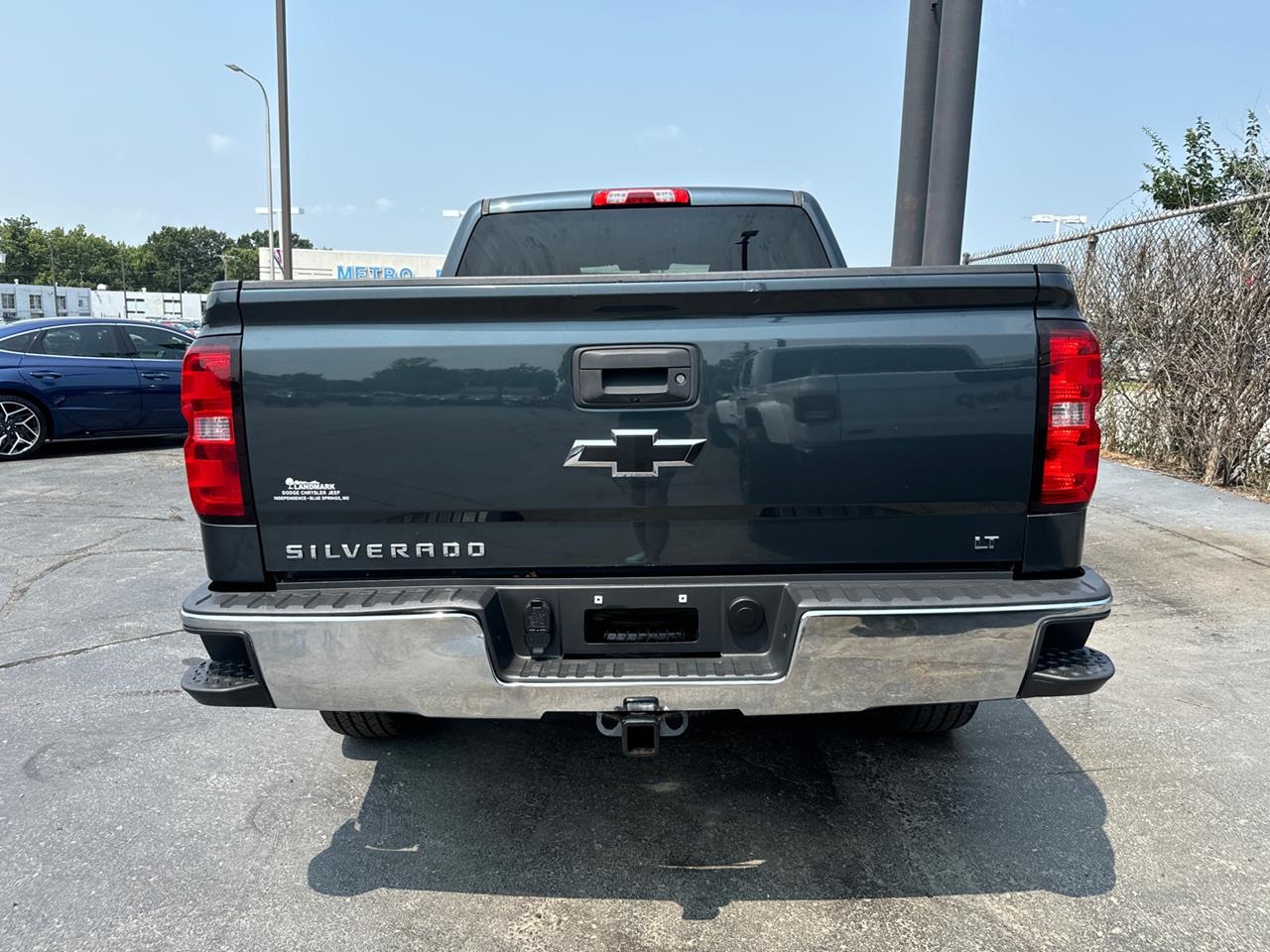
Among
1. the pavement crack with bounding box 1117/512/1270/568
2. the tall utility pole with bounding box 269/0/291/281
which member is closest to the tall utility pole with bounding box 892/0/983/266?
the pavement crack with bounding box 1117/512/1270/568

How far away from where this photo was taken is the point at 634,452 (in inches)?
92.0

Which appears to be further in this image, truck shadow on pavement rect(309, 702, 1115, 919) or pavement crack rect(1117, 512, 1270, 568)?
pavement crack rect(1117, 512, 1270, 568)

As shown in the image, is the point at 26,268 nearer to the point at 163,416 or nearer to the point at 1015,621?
the point at 163,416

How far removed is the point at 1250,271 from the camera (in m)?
6.95

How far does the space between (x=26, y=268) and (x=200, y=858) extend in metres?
138

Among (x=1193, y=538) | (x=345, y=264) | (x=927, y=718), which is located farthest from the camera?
(x=345, y=264)

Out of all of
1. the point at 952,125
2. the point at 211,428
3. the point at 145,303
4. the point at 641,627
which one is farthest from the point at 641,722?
the point at 145,303

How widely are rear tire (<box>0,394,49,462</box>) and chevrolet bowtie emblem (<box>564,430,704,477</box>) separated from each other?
9956mm

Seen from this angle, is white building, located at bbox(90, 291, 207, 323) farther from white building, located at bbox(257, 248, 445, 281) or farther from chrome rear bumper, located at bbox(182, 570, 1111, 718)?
chrome rear bumper, located at bbox(182, 570, 1111, 718)

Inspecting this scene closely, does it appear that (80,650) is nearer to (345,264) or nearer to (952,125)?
(952,125)

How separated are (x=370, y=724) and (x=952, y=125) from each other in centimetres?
507

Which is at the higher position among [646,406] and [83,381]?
[646,406]

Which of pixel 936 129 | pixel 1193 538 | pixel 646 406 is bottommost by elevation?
pixel 1193 538

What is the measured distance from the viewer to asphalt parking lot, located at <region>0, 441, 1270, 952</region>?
246 centimetres
